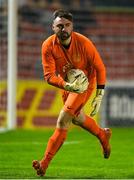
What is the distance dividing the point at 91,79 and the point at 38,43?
10.1 meters

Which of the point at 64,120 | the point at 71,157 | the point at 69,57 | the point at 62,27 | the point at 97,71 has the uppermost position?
the point at 62,27

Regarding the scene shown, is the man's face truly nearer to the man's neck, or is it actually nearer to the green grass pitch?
the man's neck

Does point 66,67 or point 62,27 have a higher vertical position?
point 62,27

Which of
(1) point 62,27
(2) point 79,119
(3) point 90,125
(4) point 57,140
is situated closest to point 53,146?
(4) point 57,140

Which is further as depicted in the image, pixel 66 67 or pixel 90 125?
pixel 90 125

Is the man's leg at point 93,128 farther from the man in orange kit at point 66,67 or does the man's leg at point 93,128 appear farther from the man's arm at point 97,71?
the man's arm at point 97,71

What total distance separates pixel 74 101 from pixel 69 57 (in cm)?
46

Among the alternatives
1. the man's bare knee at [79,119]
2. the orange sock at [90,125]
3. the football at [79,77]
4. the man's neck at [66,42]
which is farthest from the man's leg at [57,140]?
the man's neck at [66,42]

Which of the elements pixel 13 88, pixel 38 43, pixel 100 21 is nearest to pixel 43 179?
pixel 13 88

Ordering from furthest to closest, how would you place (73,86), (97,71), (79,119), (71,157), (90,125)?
1. (71,157)
2. (90,125)
3. (79,119)
4. (97,71)
5. (73,86)

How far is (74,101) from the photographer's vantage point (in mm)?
8023

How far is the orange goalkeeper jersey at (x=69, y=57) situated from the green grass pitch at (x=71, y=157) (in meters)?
0.99

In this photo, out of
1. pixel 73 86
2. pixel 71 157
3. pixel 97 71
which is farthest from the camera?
pixel 71 157

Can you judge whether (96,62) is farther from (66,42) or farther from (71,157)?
(71,157)
